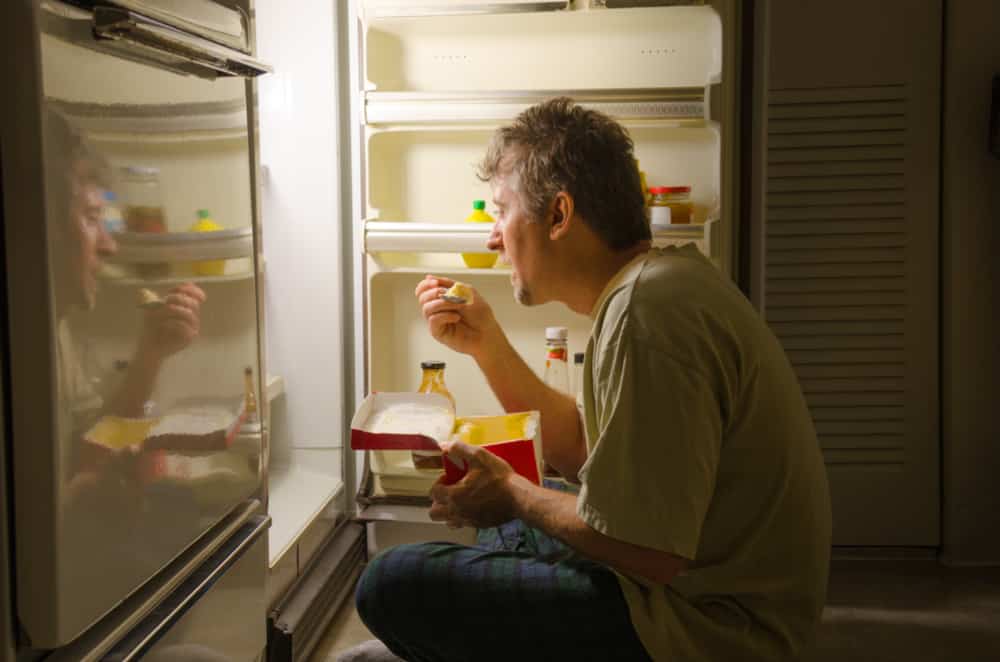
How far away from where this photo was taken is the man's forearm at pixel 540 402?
5.41ft

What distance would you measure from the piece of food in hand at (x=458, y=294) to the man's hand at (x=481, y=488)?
441 millimetres

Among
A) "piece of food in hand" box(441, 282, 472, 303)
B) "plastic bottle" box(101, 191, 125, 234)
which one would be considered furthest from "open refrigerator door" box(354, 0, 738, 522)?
"plastic bottle" box(101, 191, 125, 234)

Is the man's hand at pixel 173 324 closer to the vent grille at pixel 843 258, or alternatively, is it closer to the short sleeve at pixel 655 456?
the short sleeve at pixel 655 456

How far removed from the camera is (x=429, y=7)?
2.11 meters

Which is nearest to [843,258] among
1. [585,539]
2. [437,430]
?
[437,430]

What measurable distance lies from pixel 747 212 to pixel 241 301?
153 centimetres

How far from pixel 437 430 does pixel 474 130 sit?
106 centimetres

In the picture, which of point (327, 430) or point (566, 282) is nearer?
point (566, 282)

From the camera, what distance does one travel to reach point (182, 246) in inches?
41.0

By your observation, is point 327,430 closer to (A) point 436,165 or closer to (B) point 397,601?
(A) point 436,165

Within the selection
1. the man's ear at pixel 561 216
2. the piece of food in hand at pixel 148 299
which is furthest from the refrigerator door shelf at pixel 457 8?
the piece of food in hand at pixel 148 299

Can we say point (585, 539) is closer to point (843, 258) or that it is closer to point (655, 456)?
point (655, 456)

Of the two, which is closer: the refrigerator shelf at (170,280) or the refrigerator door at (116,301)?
the refrigerator door at (116,301)

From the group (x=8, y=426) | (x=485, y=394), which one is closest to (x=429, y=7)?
(x=485, y=394)
